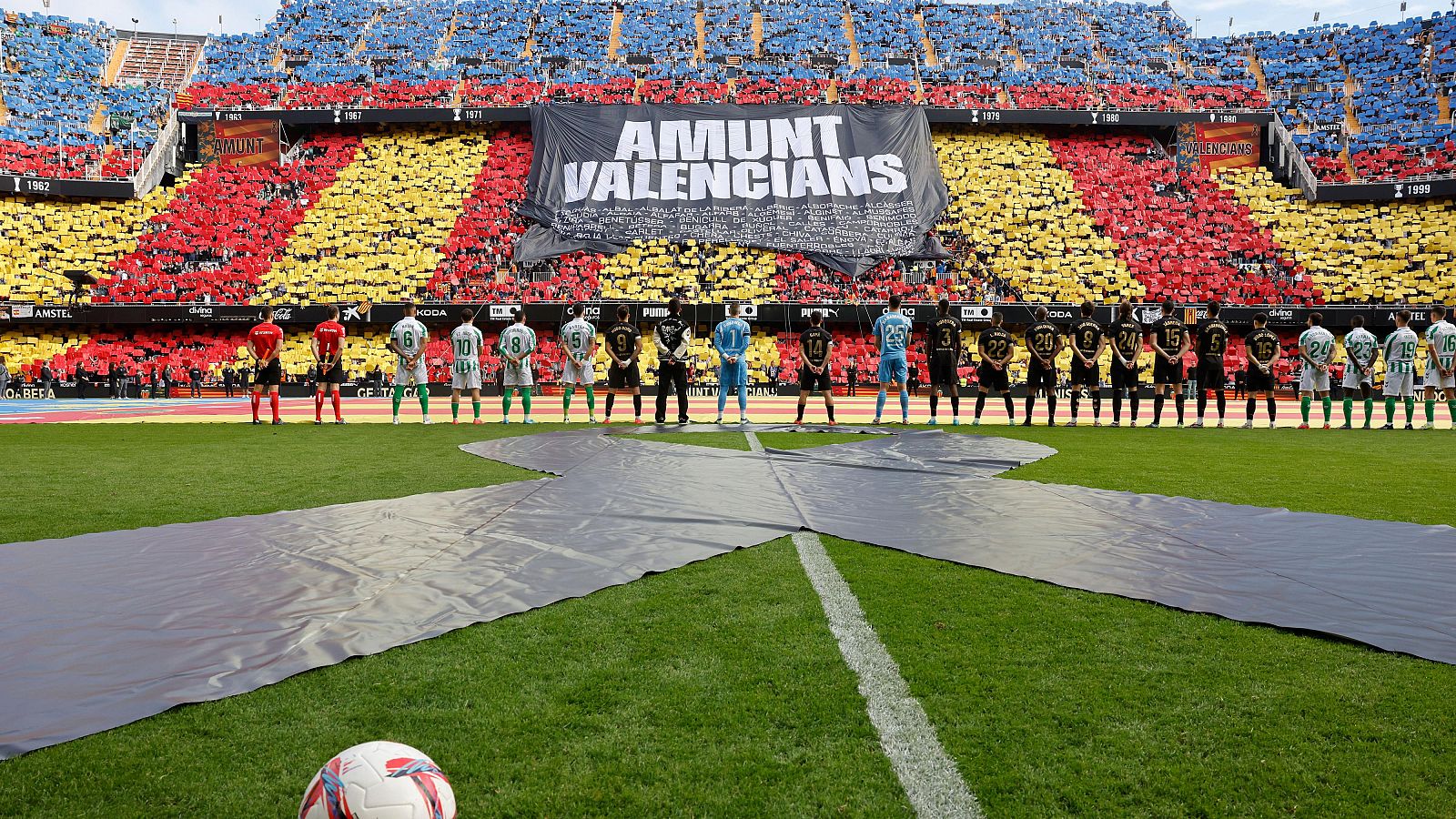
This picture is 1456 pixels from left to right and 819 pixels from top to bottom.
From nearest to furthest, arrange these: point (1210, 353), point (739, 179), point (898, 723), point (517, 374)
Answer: point (898, 723)
point (1210, 353)
point (517, 374)
point (739, 179)

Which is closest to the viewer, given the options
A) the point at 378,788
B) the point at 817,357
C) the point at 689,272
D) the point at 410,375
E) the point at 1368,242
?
the point at 378,788

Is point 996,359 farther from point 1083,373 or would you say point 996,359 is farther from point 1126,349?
point 1126,349

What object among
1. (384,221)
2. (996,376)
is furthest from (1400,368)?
(384,221)

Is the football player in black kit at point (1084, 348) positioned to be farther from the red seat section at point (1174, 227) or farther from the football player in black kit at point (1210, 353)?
the red seat section at point (1174, 227)

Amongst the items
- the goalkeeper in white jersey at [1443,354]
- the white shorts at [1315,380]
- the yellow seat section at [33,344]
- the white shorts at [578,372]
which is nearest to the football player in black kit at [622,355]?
the white shorts at [578,372]

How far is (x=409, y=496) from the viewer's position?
254 inches

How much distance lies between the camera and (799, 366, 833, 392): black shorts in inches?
537

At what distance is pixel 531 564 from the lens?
446 cm

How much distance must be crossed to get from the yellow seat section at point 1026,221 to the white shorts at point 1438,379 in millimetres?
15544

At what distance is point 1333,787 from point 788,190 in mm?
31469

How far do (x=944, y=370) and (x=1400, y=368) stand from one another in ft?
Answer: 24.4

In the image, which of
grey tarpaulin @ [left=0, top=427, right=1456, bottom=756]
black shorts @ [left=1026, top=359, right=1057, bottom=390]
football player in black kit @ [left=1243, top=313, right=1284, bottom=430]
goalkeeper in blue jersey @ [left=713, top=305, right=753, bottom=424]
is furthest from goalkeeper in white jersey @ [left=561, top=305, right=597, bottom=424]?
football player in black kit @ [left=1243, top=313, right=1284, bottom=430]

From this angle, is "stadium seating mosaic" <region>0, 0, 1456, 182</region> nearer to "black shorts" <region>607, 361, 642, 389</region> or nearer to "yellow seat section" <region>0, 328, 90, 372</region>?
"yellow seat section" <region>0, 328, 90, 372</region>

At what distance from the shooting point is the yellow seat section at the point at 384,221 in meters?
29.8
